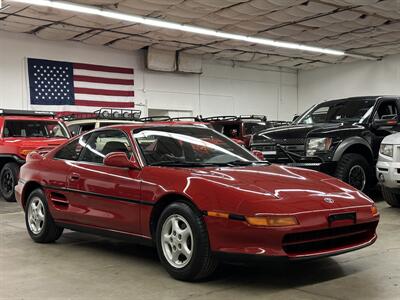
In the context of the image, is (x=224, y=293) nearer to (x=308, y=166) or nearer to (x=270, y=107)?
(x=308, y=166)

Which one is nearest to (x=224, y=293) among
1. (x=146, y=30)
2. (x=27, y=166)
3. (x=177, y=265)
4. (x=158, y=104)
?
(x=177, y=265)

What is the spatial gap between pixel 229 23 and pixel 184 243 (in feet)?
38.7

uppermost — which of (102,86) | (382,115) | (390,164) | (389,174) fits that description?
(102,86)

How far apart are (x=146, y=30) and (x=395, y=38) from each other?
28.9 ft

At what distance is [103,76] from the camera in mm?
18062

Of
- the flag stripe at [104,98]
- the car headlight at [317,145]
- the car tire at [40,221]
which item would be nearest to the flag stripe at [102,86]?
the flag stripe at [104,98]

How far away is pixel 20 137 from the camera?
10.9 m

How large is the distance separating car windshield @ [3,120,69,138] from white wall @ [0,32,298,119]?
201 inches

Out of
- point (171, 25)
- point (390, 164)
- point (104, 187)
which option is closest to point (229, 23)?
point (171, 25)

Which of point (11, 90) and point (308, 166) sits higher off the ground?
point (11, 90)

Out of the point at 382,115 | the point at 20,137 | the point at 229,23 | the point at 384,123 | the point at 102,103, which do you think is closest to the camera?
the point at 384,123

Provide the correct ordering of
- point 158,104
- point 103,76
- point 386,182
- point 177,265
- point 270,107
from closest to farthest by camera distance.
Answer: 1. point 177,265
2. point 386,182
3. point 103,76
4. point 158,104
5. point 270,107

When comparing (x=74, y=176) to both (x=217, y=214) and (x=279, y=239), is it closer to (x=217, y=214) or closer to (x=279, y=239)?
(x=217, y=214)

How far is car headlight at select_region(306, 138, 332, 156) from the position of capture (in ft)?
26.3
